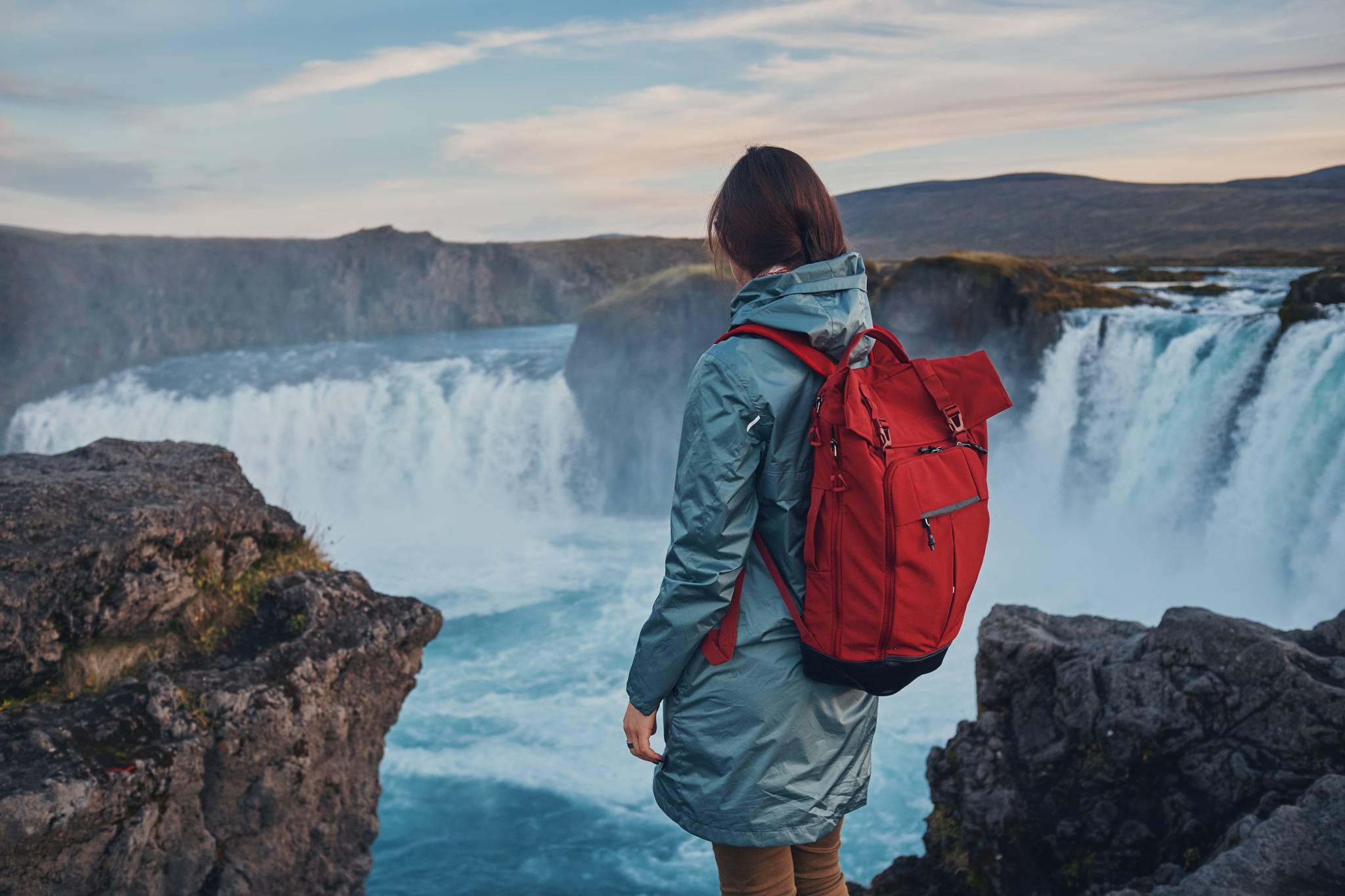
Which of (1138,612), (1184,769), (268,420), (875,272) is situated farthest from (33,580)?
(268,420)

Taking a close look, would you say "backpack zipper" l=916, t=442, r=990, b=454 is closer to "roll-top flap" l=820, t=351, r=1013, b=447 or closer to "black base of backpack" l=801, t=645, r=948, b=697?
"roll-top flap" l=820, t=351, r=1013, b=447

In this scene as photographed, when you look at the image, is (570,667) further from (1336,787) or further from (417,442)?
(417,442)

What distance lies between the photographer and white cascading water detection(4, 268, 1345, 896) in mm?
7461

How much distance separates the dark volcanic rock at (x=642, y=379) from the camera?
20.5 metres

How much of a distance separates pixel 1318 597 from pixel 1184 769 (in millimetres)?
8231

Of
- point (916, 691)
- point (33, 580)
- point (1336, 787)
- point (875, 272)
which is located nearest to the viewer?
point (1336, 787)

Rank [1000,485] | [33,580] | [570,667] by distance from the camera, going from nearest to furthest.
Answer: [33,580], [570,667], [1000,485]

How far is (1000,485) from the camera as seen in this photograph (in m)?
16.1

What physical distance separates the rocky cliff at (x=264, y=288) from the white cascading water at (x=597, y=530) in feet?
36.2

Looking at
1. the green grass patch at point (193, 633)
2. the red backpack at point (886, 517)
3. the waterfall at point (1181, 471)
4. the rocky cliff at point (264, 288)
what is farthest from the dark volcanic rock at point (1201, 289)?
the rocky cliff at point (264, 288)

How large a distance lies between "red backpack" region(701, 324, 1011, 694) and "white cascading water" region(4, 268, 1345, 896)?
535 cm

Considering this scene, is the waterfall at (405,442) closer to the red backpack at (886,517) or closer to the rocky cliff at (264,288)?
the rocky cliff at (264,288)

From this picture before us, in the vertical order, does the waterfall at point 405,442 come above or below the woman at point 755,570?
below

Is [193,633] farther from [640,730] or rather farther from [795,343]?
[795,343]
